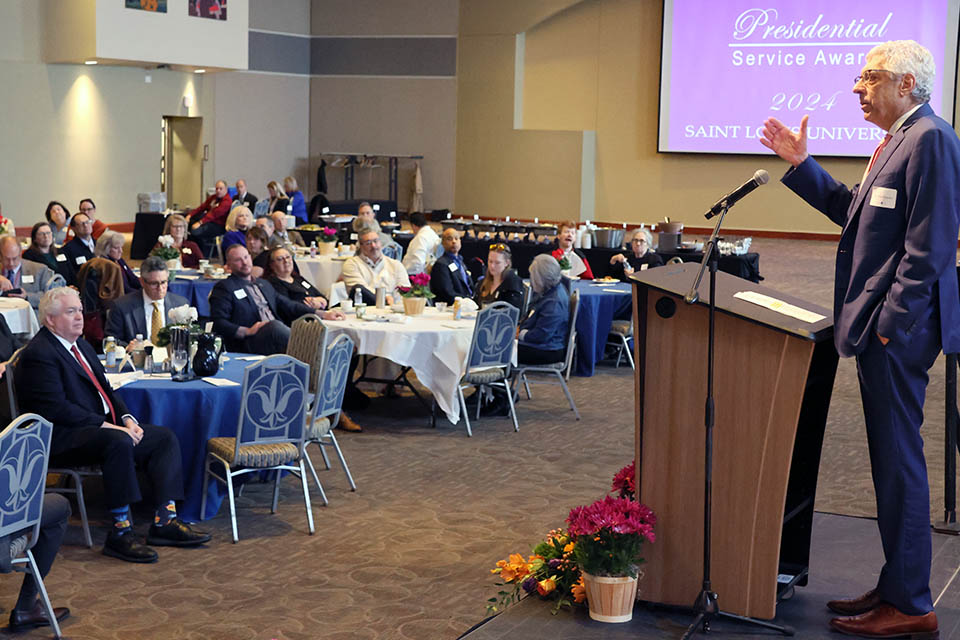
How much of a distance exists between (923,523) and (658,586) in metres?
0.84

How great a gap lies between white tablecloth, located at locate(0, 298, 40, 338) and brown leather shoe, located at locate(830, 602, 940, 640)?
20.4 ft

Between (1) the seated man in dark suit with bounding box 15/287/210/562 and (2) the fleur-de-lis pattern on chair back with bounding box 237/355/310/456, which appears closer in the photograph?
(1) the seated man in dark suit with bounding box 15/287/210/562

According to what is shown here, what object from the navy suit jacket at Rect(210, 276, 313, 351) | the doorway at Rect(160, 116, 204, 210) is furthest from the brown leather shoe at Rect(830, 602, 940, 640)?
the doorway at Rect(160, 116, 204, 210)

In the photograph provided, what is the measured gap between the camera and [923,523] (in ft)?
10.9

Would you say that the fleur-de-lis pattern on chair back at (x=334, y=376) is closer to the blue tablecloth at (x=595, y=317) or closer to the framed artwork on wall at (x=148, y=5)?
the blue tablecloth at (x=595, y=317)

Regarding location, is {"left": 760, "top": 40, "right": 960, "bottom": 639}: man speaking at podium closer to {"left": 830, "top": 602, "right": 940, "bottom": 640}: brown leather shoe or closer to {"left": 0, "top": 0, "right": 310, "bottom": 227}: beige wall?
{"left": 830, "top": 602, "right": 940, "bottom": 640}: brown leather shoe

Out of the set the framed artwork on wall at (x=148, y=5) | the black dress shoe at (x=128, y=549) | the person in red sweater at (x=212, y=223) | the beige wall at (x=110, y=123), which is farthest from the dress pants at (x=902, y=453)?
the beige wall at (x=110, y=123)

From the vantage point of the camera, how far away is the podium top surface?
3.29m

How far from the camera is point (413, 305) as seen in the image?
8.23 m

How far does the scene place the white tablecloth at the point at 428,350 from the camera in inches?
299

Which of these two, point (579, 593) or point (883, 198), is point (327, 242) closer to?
point (579, 593)

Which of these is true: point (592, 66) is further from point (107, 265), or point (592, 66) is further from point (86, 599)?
point (86, 599)

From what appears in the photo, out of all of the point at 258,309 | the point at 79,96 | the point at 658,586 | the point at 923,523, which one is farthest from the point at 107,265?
the point at 79,96

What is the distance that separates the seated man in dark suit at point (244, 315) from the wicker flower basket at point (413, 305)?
50 centimetres
